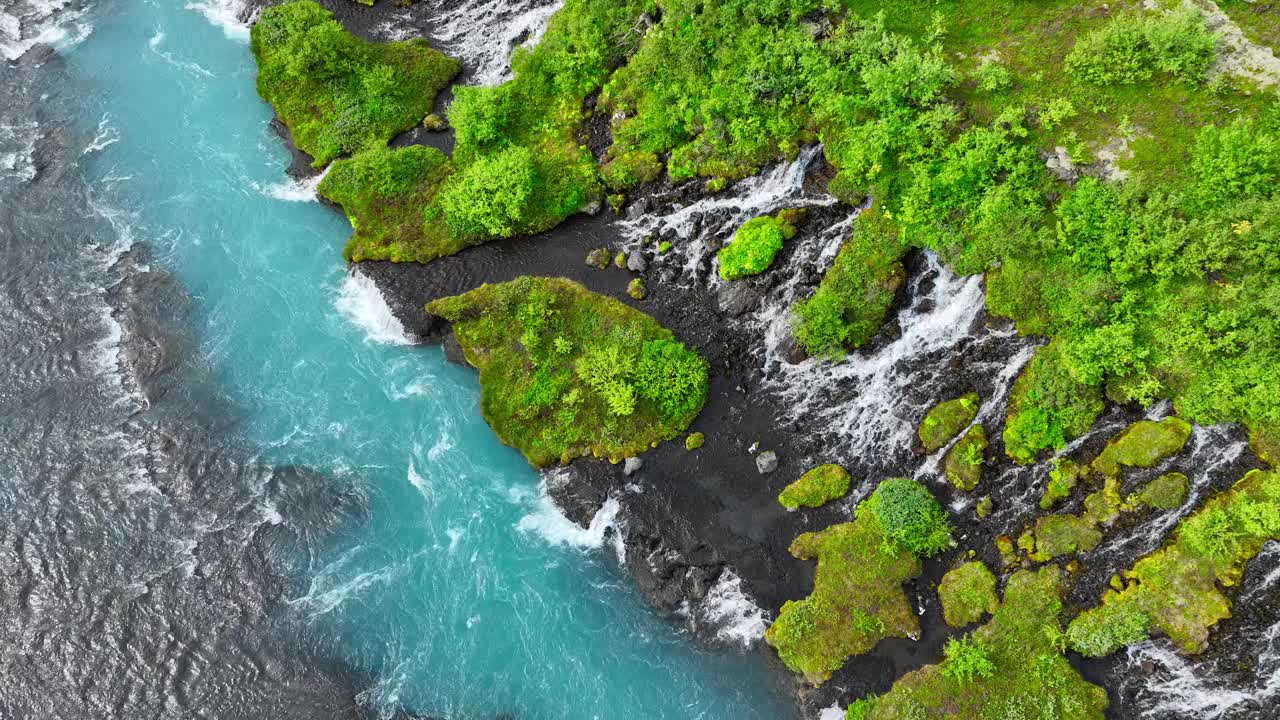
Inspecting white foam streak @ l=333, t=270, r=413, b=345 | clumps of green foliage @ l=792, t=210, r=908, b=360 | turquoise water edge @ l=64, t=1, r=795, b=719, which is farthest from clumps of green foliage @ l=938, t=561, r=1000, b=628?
white foam streak @ l=333, t=270, r=413, b=345

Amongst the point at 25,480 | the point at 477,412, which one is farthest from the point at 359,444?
the point at 25,480

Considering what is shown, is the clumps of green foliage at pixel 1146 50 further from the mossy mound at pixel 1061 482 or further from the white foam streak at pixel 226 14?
the white foam streak at pixel 226 14

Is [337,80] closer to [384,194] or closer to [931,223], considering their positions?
[384,194]

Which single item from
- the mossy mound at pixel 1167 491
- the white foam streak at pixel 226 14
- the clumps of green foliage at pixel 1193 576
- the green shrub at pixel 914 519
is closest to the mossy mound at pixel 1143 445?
the mossy mound at pixel 1167 491

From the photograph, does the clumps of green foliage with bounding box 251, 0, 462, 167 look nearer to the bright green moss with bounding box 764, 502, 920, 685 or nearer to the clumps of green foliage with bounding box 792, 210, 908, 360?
the clumps of green foliage with bounding box 792, 210, 908, 360

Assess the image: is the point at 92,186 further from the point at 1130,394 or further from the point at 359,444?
the point at 1130,394

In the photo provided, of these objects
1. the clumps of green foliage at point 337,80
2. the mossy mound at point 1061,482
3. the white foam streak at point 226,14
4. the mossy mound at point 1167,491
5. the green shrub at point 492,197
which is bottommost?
the mossy mound at point 1061,482
